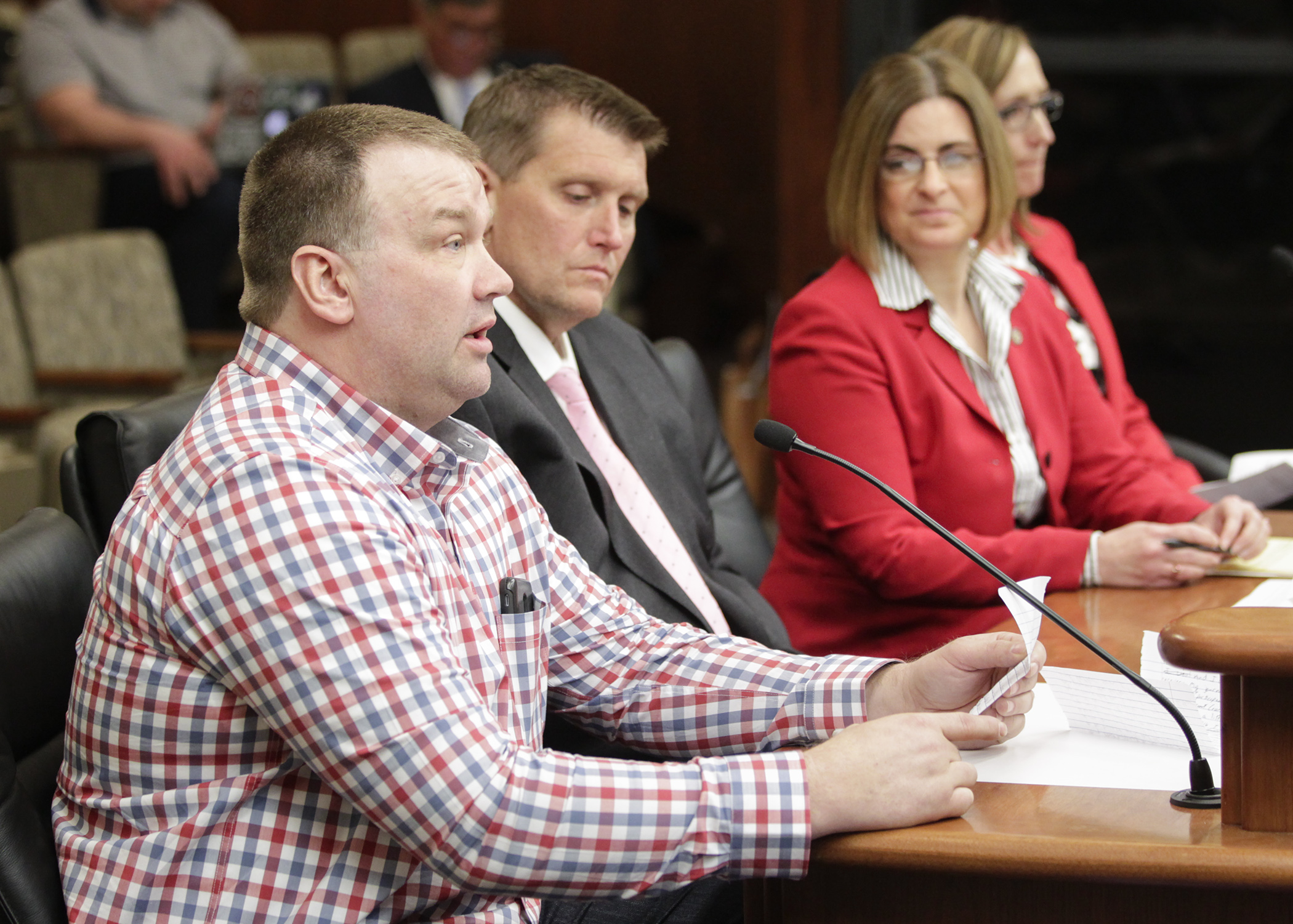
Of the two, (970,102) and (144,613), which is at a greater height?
(970,102)

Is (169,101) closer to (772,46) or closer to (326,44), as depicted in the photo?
(326,44)

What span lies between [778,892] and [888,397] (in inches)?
38.8

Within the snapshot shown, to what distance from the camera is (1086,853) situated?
1017 mm

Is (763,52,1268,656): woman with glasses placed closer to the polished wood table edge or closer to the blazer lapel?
the blazer lapel

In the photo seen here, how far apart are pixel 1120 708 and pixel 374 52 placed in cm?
489

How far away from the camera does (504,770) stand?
3.33 ft

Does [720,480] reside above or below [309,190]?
below

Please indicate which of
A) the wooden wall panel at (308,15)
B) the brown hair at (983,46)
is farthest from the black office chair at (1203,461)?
the wooden wall panel at (308,15)

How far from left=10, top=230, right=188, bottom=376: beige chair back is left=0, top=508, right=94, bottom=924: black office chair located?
237 cm

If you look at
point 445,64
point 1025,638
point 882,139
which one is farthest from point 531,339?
point 445,64

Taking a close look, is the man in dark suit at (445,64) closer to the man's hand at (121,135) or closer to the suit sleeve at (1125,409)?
the man's hand at (121,135)

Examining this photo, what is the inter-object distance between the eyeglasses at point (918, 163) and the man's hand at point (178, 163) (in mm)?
2952

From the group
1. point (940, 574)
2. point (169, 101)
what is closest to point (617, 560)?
point (940, 574)

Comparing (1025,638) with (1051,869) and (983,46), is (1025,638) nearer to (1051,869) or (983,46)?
(1051,869)
